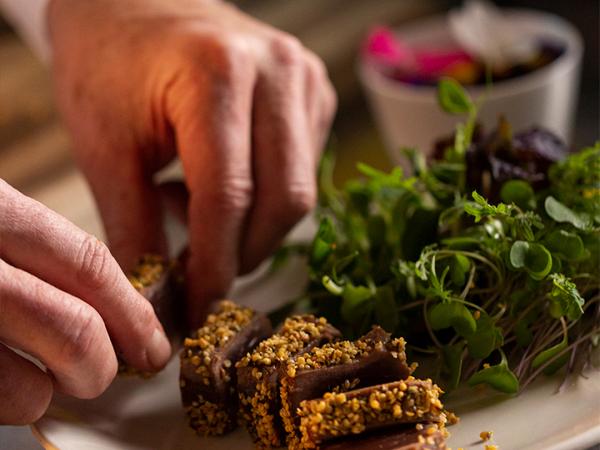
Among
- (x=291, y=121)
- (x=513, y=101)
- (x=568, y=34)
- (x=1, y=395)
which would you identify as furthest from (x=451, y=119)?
(x=1, y=395)

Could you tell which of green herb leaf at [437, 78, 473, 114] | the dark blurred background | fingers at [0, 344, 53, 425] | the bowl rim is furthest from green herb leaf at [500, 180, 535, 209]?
the dark blurred background

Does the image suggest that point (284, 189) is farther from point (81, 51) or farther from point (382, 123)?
point (382, 123)

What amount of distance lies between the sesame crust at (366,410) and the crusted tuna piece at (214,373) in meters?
0.14

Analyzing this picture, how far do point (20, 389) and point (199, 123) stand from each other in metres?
0.42

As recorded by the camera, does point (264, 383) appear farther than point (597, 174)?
No

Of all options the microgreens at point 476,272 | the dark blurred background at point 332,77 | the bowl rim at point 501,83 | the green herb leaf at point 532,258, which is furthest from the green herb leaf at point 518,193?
the dark blurred background at point 332,77

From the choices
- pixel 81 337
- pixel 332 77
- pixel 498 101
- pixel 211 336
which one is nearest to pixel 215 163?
pixel 211 336

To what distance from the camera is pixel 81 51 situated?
129 centimetres

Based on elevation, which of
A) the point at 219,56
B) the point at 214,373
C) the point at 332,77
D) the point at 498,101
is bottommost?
the point at 332,77

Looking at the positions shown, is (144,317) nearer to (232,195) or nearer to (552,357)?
(232,195)

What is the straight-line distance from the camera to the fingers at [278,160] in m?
1.09

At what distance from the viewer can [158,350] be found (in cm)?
93

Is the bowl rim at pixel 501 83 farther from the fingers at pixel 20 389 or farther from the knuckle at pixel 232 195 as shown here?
the fingers at pixel 20 389

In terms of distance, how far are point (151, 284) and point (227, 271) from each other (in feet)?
0.40
